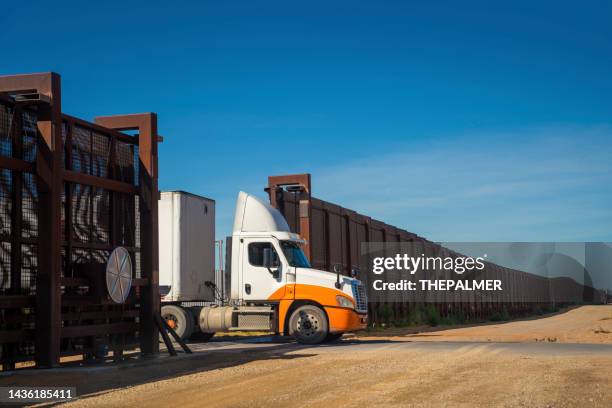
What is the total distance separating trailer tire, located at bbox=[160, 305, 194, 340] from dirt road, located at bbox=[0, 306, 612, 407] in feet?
12.6

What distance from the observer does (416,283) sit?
112ft

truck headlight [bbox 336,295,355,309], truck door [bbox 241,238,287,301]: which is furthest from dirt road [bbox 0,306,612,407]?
truck door [bbox 241,238,287,301]

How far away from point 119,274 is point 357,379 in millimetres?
5445

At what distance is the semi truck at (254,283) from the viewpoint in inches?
759

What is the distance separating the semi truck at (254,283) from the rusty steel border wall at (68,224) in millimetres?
3406

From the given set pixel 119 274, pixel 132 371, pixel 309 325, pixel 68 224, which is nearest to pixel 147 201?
pixel 119 274

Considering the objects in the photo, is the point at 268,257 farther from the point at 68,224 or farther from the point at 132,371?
the point at 132,371

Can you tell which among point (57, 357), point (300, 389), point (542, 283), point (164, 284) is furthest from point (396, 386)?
point (542, 283)

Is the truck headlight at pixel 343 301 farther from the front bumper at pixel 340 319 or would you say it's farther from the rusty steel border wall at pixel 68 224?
the rusty steel border wall at pixel 68 224

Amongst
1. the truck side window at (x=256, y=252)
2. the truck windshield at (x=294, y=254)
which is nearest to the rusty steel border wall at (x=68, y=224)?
the truck side window at (x=256, y=252)

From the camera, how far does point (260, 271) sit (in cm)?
1962

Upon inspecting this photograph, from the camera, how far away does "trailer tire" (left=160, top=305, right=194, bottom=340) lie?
64.2ft

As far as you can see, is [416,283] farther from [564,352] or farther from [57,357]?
[57,357]

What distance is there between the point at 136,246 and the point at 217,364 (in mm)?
3649
